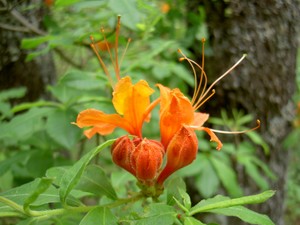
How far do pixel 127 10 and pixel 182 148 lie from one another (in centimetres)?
61

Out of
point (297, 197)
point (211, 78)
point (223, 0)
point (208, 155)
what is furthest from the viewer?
point (297, 197)

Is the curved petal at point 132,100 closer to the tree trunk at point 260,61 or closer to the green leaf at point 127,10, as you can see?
the green leaf at point 127,10

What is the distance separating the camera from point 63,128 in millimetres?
1480

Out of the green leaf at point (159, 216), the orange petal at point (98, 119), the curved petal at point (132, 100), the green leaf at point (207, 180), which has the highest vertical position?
the curved petal at point (132, 100)

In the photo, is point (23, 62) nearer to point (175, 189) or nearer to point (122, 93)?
point (122, 93)

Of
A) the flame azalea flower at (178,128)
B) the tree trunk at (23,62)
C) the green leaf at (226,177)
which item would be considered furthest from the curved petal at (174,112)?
the tree trunk at (23,62)

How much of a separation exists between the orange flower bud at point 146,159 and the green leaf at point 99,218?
152mm

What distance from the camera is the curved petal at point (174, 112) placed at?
99 centimetres

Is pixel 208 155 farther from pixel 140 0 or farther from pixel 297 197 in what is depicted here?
pixel 297 197

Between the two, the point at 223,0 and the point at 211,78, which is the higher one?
the point at 223,0

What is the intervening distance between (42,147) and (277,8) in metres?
1.30

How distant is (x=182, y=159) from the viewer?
1.01 metres

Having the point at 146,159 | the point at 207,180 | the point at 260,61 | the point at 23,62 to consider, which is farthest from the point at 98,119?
the point at 23,62

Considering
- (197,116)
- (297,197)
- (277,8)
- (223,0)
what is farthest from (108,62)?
(297,197)
